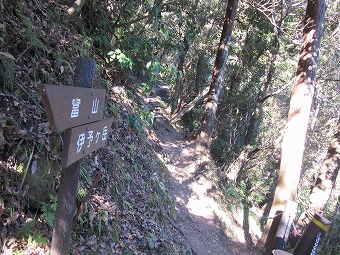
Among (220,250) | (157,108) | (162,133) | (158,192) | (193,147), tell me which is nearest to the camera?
(158,192)

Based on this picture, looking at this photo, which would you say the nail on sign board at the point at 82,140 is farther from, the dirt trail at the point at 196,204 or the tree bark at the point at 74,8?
the dirt trail at the point at 196,204

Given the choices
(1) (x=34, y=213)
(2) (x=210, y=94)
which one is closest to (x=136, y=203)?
(1) (x=34, y=213)

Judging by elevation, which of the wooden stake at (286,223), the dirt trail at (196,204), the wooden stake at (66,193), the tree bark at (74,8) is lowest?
the dirt trail at (196,204)

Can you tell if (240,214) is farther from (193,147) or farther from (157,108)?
(157,108)

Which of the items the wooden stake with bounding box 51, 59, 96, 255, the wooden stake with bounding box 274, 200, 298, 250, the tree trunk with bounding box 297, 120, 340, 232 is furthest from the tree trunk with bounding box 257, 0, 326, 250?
the wooden stake with bounding box 51, 59, 96, 255

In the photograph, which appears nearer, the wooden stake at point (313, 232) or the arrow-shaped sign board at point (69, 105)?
the arrow-shaped sign board at point (69, 105)

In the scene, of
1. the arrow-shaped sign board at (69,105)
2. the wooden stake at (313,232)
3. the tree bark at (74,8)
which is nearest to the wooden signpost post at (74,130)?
the arrow-shaped sign board at (69,105)

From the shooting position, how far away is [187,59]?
1856 centimetres

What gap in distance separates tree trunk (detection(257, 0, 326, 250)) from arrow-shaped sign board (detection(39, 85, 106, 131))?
5310mm

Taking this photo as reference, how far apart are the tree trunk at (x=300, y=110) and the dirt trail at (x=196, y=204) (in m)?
2.04

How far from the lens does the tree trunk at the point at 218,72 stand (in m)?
10.5

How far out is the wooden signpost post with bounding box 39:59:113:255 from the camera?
1951 millimetres

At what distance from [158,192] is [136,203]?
1477 millimetres

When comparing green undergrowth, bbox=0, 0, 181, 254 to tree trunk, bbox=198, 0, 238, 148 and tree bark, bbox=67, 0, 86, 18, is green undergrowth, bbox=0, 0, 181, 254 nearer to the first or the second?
tree bark, bbox=67, 0, 86, 18
